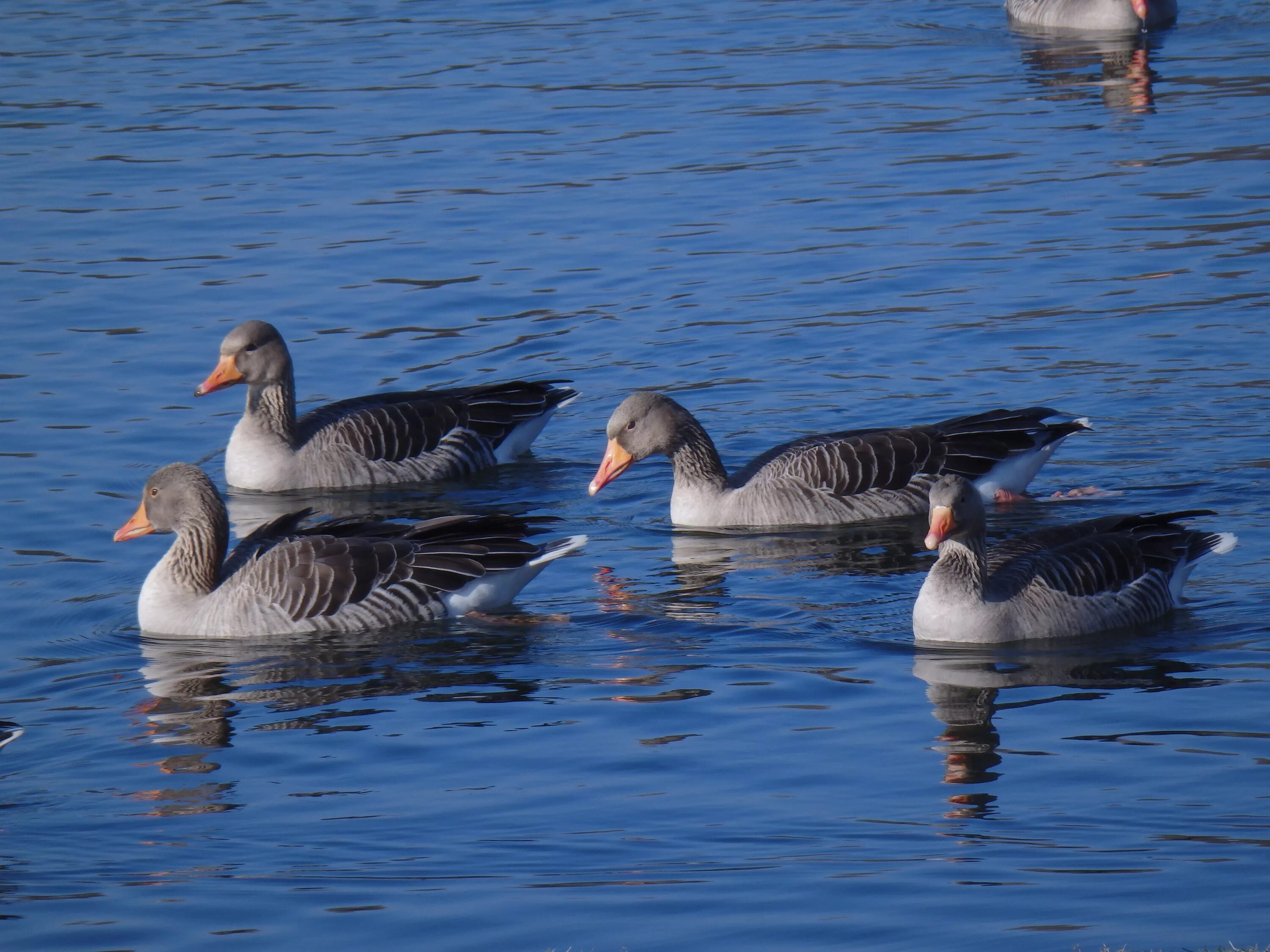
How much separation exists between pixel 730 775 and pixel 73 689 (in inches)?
157

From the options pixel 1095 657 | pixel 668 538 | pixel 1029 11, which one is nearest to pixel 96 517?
pixel 668 538

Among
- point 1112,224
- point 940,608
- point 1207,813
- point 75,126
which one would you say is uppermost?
point 75,126

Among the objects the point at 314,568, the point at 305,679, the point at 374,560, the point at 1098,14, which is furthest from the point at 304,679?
the point at 1098,14

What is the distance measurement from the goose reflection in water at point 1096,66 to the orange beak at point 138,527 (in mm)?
15593

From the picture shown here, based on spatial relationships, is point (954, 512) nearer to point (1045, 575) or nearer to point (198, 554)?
point (1045, 575)

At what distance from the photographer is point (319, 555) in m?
11.7

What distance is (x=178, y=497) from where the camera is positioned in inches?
469

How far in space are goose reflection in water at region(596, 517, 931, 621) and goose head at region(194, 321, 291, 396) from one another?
365 cm

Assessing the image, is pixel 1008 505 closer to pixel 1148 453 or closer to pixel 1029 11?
pixel 1148 453

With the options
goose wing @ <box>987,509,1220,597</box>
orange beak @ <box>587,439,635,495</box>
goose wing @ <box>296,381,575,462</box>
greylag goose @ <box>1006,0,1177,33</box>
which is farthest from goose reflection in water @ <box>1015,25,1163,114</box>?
goose wing @ <box>987,509,1220,597</box>

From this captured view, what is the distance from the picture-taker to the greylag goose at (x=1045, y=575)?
35.3 ft

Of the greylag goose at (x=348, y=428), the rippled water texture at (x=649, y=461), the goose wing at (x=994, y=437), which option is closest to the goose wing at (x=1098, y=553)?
the rippled water texture at (x=649, y=461)

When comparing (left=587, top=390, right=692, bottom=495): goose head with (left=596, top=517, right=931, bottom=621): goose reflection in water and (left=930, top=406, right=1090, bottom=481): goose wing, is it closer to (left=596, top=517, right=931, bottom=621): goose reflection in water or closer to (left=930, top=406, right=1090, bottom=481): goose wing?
(left=596, top=517, right=931, bottom=621): goose reflection in water

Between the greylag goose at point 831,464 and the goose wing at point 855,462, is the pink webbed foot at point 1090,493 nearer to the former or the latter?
the greylag goose at point 831,464
